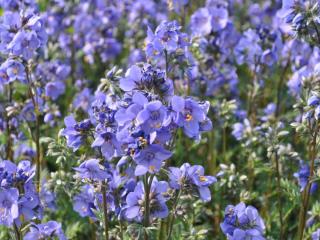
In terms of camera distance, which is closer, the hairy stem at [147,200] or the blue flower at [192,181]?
the hairy stem at [147,200]

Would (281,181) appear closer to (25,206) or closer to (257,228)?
(257,228)

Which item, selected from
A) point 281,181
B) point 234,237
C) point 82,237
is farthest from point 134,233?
point 82,237

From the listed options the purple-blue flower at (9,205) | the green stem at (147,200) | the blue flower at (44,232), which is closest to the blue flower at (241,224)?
the green stem at (147,200)

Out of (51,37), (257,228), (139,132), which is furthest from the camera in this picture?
(51,37)

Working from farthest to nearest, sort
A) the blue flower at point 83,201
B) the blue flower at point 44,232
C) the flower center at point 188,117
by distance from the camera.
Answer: the blue flower at point 83,201 → the blue flower at point 44,232 → the flower center at point 188,117

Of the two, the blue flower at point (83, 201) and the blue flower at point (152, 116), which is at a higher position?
the blue flower at point (152, 116)

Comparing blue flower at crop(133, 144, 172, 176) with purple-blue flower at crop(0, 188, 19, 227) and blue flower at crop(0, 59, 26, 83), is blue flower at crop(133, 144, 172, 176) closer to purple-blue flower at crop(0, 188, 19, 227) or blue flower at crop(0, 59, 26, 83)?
purple-blue flower at crop(0, 188, 19, 227)

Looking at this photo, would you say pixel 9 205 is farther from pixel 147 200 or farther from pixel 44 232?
pixel 147 200

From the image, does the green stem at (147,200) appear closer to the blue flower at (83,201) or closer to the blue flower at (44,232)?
the blue flower at (44,232)

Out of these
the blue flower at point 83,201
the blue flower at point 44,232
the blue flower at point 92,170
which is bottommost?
the blue flower at point 44,232

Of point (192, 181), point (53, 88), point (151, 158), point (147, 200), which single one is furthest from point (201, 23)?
point (151, 158)

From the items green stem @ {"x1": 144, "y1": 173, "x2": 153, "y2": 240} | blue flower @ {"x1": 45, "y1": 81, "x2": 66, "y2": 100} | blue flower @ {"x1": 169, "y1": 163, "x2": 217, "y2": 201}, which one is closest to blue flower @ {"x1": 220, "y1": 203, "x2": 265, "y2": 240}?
blue flower @ {"x1": 169, "y1": 163, "x2": 217, "y2": 201}
